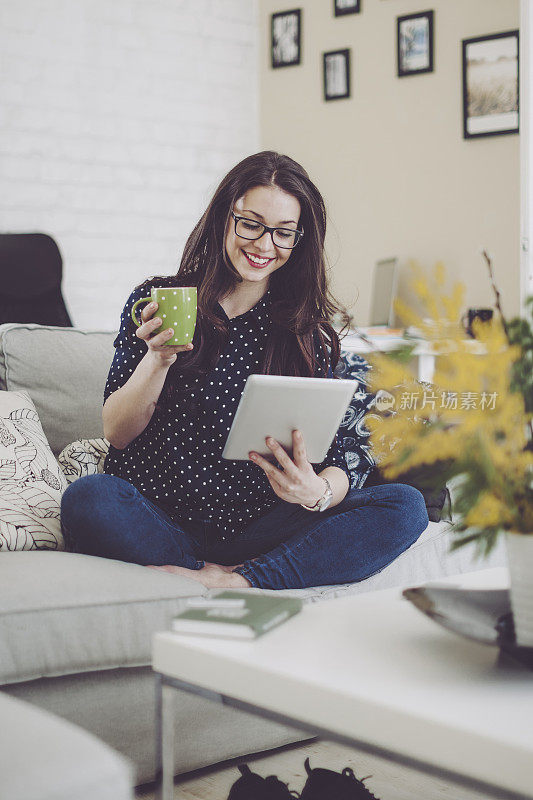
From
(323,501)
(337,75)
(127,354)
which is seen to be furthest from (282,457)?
(337,75)

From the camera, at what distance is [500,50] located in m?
3.49

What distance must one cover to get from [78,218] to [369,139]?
1228 millimetres

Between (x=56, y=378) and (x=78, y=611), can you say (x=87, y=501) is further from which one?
(x=56, y=378)

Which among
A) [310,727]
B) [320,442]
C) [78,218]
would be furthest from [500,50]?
[310,727]

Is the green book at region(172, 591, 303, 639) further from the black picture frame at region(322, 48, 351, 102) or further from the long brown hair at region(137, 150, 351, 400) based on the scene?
the black picture frame at region(322, 48, 351, 102)

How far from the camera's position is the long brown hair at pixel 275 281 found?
1.84m

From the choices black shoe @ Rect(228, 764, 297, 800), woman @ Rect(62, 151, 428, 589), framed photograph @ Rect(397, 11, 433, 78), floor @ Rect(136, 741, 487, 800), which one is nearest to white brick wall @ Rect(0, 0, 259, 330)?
framed photograph @ Rect(397, 11, 433, 78)

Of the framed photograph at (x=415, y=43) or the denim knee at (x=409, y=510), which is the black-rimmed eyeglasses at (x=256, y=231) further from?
the framed photograph at (x=415, y=43)

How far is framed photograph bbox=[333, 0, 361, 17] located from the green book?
11.2 ft

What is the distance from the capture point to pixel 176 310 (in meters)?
1.55

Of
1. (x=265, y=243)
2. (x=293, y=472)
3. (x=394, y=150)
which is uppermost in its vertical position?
(x=394, y=150)

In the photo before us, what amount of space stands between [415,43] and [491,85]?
426 mm

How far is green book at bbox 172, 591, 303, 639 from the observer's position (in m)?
1.02

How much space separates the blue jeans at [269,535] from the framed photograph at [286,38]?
296cm
